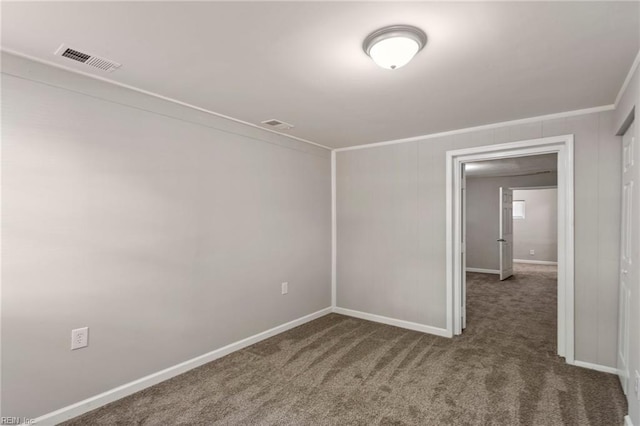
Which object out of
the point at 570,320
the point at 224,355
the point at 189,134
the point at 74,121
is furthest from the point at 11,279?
the point at 570,320

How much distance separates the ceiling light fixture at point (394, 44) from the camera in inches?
65.4

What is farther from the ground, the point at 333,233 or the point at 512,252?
the point at 333,233

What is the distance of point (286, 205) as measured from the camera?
385 centimetres

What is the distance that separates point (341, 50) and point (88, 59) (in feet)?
5.09

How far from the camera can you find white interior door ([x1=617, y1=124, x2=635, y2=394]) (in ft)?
7.73

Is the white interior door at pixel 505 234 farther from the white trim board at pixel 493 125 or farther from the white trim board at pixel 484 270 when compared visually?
the white trim board at pixel 493 125

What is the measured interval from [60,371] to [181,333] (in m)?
0.83

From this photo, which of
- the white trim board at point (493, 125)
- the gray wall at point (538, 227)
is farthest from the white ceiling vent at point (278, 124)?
the gray wall at point (538, 227)

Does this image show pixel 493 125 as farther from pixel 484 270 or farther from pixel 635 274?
pixel 484 270

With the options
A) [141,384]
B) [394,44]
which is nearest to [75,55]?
[394,44]

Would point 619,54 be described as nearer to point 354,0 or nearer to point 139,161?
point 354,0

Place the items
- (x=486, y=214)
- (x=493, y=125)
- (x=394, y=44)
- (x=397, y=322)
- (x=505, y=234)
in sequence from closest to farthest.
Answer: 1. (x=394, y=44)
2. (x=493, y=125)
3. (x=397, y=322)
4. (x=505, y=234)
5. (x=486, y=214)

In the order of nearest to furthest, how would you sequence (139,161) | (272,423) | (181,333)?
(272,423), (139,161), (181,333)

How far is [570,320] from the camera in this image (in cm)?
297
